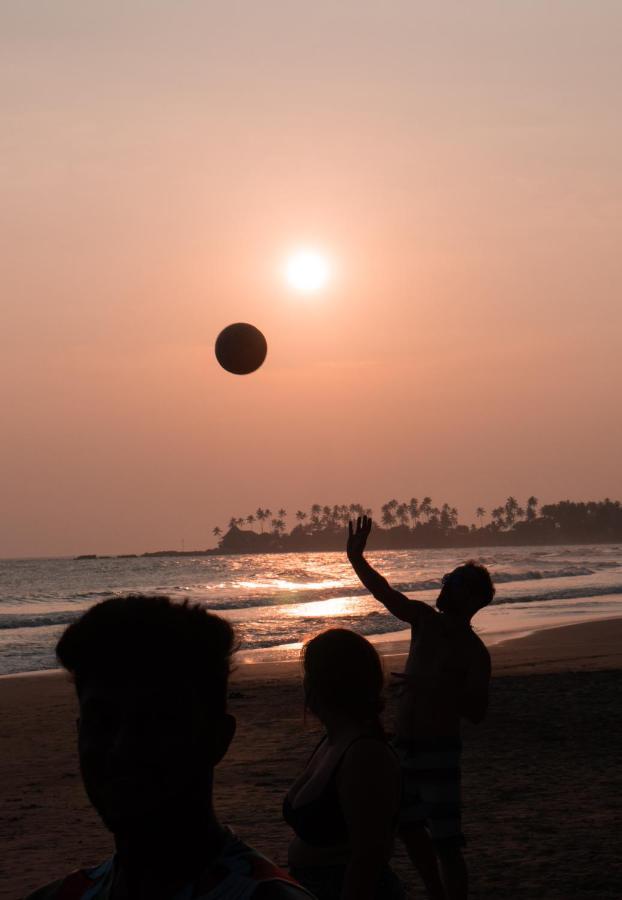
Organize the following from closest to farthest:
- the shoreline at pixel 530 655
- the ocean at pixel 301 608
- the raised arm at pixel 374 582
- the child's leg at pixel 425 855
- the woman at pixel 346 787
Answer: the woman at pixel 346 787, the raised arm at pixel 374 582, the child's leg at pixel 425 855, the shoreline at pixel 530 655, the ocean at pixel 301 608

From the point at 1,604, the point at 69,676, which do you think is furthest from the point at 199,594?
the point at 69,676

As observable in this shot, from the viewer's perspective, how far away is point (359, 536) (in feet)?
17.4

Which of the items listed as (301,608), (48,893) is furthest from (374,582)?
(301,608)

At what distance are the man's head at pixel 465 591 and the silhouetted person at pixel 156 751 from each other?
12.4ft

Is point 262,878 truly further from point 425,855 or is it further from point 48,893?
point 425,855

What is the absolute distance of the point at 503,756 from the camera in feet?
35.4

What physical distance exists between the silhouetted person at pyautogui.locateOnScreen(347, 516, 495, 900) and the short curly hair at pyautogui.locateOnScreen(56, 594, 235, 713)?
3.54m

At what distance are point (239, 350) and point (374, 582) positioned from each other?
223 inches

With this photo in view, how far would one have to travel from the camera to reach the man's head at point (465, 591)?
542cm

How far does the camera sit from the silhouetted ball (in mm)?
10469

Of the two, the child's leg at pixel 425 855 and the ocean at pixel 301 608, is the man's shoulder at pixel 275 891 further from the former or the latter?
the ocean at pixel 301 608

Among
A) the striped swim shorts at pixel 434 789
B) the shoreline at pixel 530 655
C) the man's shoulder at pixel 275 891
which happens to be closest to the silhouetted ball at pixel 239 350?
the striped swim shorts at pixel 434 789

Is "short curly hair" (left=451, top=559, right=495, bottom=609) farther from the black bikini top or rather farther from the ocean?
the ocean

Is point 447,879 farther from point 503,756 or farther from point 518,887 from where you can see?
point 503,756
